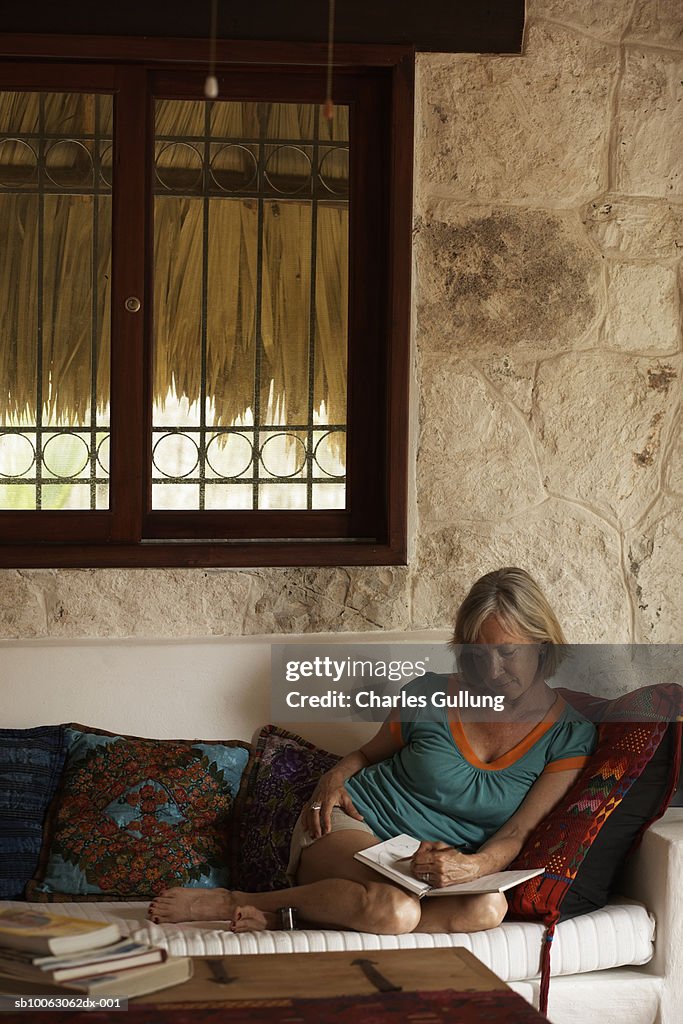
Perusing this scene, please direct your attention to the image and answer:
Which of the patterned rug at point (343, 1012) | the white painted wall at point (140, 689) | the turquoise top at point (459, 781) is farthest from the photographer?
the white painted wall at point (140, 689)

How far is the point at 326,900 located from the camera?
238 centimetres

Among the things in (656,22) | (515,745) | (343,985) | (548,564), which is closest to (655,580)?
(548,564)

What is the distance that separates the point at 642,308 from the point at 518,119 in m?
0.61

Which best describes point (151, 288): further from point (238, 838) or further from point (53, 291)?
point (238, 838)

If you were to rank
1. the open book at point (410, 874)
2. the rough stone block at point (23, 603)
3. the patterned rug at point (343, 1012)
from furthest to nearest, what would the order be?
the rough stone block at point (23, 603), the open book at point (410, 874), the patterned rug at point (343, 1012)

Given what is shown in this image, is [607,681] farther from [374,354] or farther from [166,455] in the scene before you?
[166,455]

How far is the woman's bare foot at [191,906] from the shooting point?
2.43 meters

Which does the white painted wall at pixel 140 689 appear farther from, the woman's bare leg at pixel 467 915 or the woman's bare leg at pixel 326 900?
the woman's bare leg at pixel 467 915

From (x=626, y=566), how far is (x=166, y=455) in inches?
51.0

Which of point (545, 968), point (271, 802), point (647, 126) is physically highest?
point (647, 126)

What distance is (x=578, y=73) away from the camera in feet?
10.5

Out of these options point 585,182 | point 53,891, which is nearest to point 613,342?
point 585,182

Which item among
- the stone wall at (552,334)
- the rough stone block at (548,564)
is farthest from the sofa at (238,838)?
the rough stone block at (548,564)

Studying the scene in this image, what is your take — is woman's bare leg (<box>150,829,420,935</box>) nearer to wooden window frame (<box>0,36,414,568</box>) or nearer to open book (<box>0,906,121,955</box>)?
open book (<box>0,906,121,955</box>)
